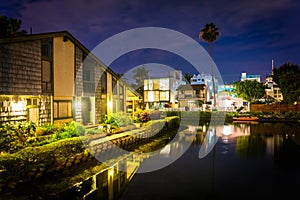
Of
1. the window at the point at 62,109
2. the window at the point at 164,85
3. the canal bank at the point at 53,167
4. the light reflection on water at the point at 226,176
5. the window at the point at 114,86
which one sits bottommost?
the light reflection on water at the point at 226,176

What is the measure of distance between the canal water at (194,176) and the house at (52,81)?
4971 millimetres

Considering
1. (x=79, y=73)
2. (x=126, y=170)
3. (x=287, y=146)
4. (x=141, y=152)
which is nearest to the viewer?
(x=126, y=170)

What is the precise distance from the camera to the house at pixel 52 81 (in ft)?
36.1

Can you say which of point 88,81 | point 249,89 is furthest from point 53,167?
point 249,89

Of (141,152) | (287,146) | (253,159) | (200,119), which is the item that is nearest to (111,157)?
(141,152)

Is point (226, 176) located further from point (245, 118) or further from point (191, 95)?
point (191, 95)

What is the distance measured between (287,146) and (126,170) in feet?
30.3

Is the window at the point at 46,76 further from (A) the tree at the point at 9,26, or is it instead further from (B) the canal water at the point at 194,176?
(A) the tree at the point at 9,26

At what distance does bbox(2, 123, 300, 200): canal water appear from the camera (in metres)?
6.71

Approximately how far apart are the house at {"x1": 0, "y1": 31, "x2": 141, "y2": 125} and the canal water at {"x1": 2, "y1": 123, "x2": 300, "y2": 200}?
4.97 m

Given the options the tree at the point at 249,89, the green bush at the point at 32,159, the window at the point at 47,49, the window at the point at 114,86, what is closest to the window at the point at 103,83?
the window at the point at 114,86

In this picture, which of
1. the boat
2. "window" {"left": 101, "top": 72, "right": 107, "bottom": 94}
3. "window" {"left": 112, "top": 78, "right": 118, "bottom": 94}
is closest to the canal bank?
"window" {"left": 101, "top": 72, "right": 107, "bottom": 94}

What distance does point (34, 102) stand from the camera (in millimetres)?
12391

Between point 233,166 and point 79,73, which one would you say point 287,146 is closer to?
point 233,166
